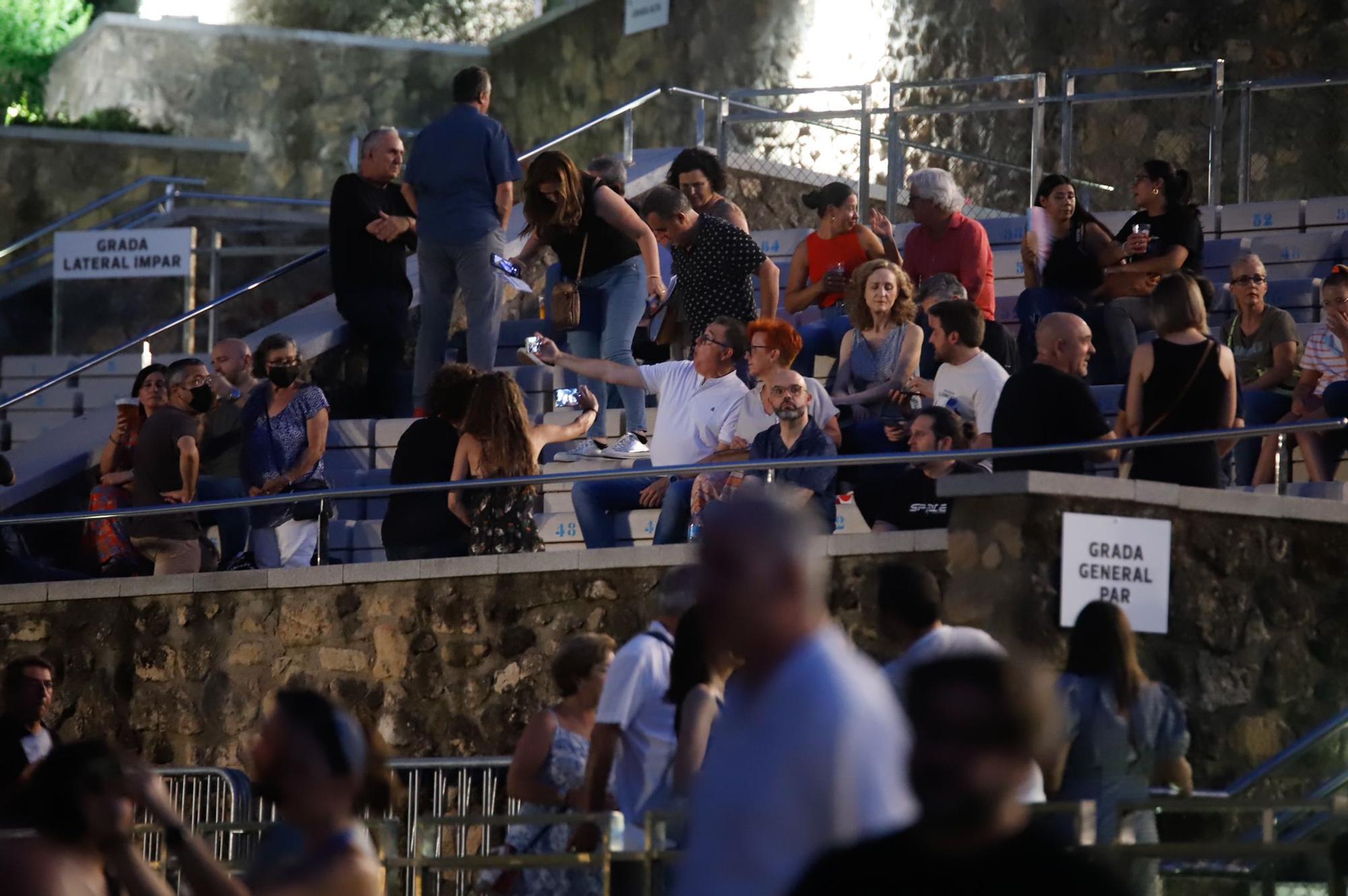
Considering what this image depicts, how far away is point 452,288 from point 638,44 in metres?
11.4

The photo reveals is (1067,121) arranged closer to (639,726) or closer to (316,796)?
(639,726)

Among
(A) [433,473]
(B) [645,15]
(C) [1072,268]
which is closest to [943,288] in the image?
(C) [1072,268]

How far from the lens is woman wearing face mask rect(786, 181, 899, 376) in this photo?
43.0 feet

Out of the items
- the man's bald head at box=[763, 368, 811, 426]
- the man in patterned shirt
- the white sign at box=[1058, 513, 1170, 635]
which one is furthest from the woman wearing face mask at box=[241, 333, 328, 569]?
the white sign at box=[1058, 513, 1170, 635]

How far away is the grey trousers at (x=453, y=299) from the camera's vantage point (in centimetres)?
1249

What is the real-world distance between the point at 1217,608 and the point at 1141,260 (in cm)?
376

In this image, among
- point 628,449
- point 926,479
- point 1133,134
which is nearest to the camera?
point 926,479

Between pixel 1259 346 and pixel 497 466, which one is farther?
pixel 1259 346

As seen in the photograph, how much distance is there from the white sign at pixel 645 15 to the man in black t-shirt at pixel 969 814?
2033 cm

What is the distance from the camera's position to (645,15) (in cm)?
2358

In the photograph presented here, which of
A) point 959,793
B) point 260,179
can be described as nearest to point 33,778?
point 959,793

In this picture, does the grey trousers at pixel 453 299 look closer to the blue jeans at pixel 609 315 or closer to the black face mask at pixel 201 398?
the blue jeans at pixel 609 315

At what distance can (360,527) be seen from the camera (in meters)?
11.4

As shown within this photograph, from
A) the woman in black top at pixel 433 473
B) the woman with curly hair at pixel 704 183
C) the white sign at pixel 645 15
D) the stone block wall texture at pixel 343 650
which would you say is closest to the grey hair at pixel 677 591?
the stone block wall texture at pixel 343 650
